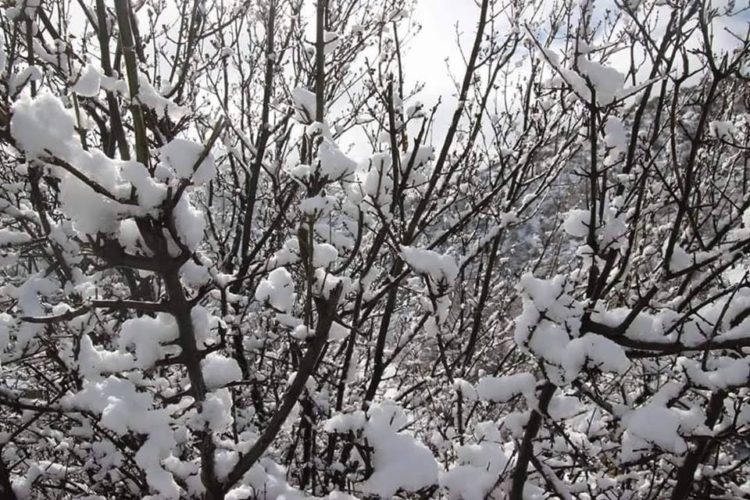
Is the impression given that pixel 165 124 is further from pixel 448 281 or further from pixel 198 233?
pixel 448 281

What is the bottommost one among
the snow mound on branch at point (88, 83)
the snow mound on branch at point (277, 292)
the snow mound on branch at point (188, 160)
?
the snow mound on branch at point (188, 160)

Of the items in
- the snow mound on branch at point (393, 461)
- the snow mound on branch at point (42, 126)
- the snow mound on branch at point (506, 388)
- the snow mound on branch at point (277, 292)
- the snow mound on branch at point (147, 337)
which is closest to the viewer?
the snow mound on branch at point (42, 126)

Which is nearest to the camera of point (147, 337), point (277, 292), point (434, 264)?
point (147, 337)

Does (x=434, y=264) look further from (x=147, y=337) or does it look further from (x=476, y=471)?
(x=147, y=337)

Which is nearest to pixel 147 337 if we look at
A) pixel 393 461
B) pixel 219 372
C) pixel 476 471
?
pixel 219 372

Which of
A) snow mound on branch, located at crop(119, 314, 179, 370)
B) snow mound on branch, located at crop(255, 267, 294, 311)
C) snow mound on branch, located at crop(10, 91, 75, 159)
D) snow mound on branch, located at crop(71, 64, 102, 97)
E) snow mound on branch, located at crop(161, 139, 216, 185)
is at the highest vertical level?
snow mound on branch, located at crop(71, 64, 102, 97)

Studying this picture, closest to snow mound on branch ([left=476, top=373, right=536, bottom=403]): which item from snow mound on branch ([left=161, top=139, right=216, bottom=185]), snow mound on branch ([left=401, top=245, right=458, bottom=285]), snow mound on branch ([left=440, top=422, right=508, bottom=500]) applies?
snow mound on branch ([left=440, top=422, right=508, bottom=500])

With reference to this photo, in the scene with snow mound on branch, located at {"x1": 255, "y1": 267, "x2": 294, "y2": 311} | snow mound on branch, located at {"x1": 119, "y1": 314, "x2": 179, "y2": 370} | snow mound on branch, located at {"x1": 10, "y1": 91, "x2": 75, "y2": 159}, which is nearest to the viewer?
snow mound on branch, located at {"x1": 10, "y1": 91, "x2": 75, "y2": 159}

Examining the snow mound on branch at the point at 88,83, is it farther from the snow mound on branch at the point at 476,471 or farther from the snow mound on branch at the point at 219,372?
the snow mound on branch at the point at 476,471

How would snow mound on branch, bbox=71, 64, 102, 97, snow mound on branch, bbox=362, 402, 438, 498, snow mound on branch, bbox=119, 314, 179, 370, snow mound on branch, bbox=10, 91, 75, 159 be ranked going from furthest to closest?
snow mound on branch, bbox=362, 402, 438, 498, snow mound on branch, bbox=119, 314, 179, 370, snow mound on branch, bbox=71, 64, 102, 97, snow mound on branch, bbox=10, 91, 75, 159

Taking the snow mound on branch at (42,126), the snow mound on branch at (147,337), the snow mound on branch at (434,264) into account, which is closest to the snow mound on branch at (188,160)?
the snow mound on branch at (42,126)

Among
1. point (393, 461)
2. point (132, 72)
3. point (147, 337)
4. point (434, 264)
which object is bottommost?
point (393, 461)

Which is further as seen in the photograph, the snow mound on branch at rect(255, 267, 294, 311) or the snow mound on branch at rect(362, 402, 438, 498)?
the snow mound on branch at rect(255, 267, 294, 311)

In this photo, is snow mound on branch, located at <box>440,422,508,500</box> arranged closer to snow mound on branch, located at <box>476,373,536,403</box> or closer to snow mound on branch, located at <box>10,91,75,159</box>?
snow mound on branch, located at <box>476,373,536,403</box>
